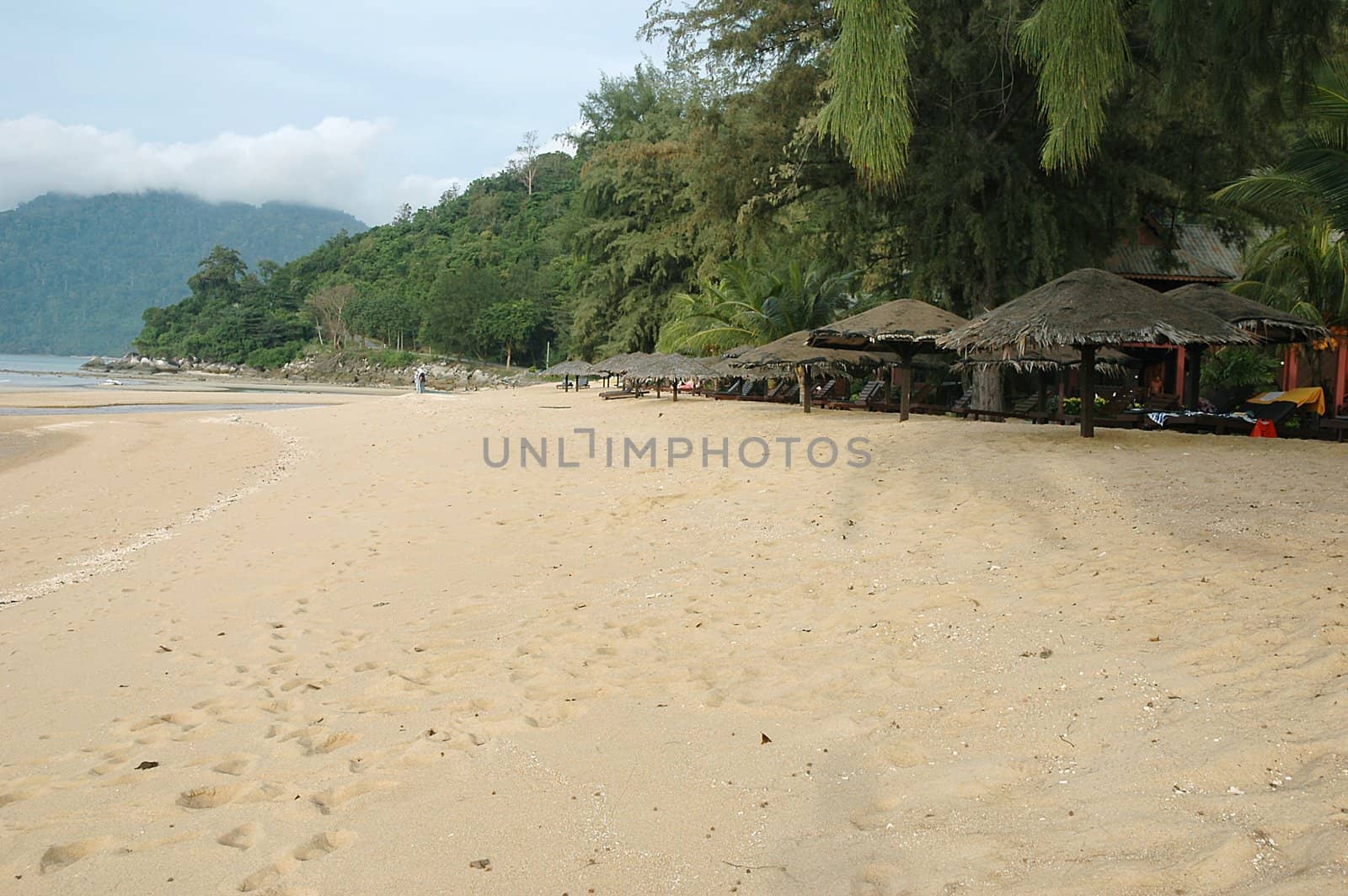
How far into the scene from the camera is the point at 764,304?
23.9 m

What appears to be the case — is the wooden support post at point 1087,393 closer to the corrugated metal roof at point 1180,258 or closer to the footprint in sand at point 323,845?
the corrugated metal roof at point 1180,258

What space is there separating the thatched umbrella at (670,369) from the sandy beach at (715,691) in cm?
1589

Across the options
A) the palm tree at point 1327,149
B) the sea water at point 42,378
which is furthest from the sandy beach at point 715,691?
the sea water at point 42,378

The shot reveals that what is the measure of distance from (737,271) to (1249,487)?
1905 cm

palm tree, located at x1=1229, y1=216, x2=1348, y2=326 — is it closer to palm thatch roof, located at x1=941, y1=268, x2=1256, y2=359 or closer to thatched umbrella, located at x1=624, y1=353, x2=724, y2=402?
palm thatch roof, located at x1=941, y1=268, x2=1256, y2=359

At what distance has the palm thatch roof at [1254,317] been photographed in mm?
12047

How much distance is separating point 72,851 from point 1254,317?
1392cm

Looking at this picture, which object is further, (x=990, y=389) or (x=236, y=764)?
(x=990, y=389)

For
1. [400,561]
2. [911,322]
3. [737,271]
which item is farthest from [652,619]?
[737,271]

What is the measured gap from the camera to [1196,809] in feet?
8.62

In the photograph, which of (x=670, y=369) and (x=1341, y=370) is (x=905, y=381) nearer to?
(x=1341, y=370)

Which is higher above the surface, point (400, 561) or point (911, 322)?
point (911, 322)

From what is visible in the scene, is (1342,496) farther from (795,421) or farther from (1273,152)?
(1273,152)

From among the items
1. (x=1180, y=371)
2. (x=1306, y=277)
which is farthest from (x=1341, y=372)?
(x=1180, y=371)
